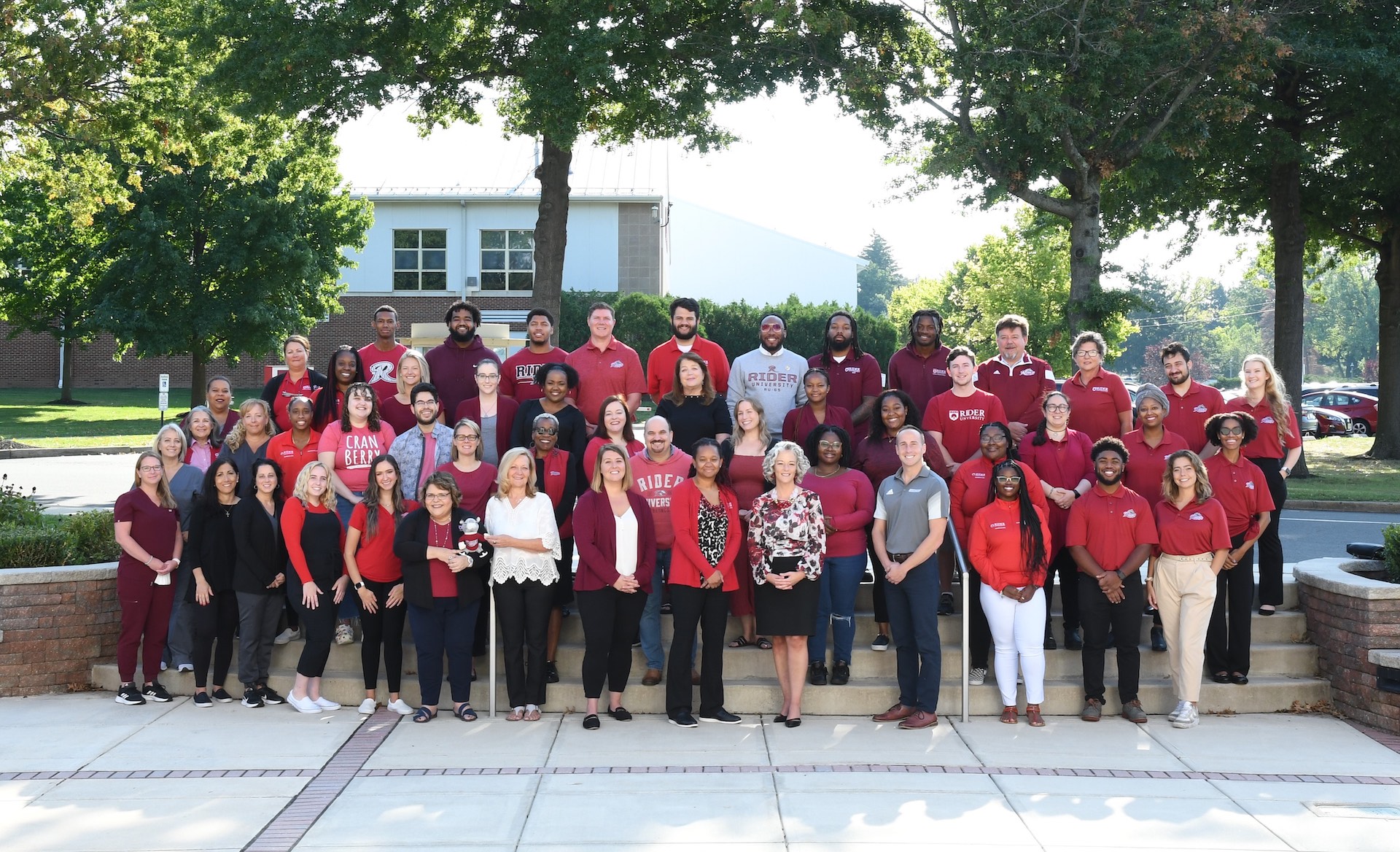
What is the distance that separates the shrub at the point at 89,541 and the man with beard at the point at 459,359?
2724 millimetres

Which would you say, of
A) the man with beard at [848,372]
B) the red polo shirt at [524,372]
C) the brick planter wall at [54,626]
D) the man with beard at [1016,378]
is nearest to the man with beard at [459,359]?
the red polo shirt at [524,372]

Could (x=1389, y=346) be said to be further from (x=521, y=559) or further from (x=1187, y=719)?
A: (x=521, y=559)

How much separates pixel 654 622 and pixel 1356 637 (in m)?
4.63

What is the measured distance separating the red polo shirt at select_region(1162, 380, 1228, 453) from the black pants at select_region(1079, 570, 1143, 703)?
148 cm

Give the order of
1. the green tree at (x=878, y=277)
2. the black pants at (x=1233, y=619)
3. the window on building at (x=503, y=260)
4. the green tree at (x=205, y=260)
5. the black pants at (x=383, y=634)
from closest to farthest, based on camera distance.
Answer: the black pants at (x=383, y=634) → the black pants at (x=1233, y=619) → the green tree at (x=205, y=260) → the window on building at (x=503, y=260) → the green tree at (x=878, y=277)

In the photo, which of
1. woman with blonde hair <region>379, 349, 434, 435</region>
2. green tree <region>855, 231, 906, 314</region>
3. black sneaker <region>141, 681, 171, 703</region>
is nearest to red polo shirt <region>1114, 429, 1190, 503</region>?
woman with blonde hair <region>379, 349, 434, 435</region>

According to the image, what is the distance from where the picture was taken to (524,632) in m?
7.66

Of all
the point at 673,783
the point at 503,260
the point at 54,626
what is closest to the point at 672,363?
the point at 673,783

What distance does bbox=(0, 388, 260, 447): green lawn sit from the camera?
27.2m

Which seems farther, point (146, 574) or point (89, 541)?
point (89, 541)

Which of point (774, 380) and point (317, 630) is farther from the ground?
point (774, 380)

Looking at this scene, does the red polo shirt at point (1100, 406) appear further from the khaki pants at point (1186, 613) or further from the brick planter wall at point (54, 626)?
the brick planter wall at point (54, 626)

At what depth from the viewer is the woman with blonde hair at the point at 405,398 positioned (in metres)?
8.78

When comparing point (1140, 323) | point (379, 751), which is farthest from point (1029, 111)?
point (1140, 323)
